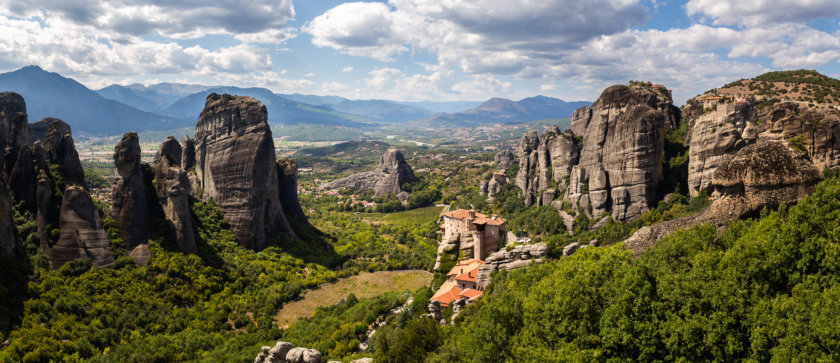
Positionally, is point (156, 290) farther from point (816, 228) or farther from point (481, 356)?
point (816, 228)

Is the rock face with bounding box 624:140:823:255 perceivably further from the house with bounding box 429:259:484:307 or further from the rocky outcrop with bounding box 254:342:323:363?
the rocky outcrop with bounding box 254:342:323:363

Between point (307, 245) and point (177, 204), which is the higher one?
point (177, 204)

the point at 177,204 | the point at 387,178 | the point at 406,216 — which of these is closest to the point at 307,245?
the point at 177,204

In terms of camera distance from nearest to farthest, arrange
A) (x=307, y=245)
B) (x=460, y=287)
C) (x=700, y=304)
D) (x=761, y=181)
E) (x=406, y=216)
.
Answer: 1. (x=700, y=304)
2. (x=761, y=181)
3. (x=460, y=287)
4. (x=307, y=245)
5. (x=406, y=216)

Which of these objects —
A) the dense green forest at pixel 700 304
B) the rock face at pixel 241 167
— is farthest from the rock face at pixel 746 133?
the rock face at pixel 241 167

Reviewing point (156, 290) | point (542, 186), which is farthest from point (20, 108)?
point (542, 186)

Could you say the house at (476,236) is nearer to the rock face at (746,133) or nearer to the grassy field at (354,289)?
the grassy field at (354,289)

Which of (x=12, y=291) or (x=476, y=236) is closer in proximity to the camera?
(x=12, y=291)

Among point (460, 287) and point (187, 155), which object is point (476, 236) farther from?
point (187, 155)
